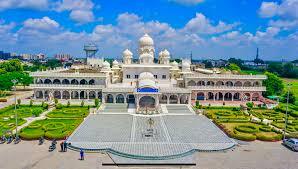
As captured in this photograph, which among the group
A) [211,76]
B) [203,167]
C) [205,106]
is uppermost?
[211,76]

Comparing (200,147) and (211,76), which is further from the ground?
(211,76)

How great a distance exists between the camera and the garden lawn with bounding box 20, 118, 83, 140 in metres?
39.1

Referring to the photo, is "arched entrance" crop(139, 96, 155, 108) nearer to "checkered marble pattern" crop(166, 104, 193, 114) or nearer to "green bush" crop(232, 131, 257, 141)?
"checkered marble pattern" crop(166, 104, 193, 114)

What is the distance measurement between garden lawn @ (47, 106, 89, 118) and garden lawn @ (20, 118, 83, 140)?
2.82 metres

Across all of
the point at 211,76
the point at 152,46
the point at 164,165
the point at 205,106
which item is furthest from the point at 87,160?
the point at 152,46

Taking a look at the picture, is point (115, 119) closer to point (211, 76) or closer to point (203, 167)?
point (203, 167)

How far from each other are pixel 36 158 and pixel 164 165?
45.0ft

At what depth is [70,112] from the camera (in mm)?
56375

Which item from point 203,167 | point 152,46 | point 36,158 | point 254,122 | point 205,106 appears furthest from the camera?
point 152,46

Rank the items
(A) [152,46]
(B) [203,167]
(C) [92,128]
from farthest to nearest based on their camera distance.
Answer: (A) [152,46]
(C) [92,128]
(B) [203,167]

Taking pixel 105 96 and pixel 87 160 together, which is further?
pixel 105 96

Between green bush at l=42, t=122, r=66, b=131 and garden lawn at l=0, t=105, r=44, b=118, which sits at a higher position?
garden lawn at l=0, t=105, r=44, b=118

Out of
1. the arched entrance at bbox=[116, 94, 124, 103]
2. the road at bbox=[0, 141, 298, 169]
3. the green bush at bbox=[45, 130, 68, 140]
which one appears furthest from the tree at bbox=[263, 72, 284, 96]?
the green bush at bbox=[45, 130, 68, 140]

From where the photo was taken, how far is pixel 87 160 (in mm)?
31875
